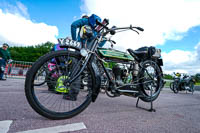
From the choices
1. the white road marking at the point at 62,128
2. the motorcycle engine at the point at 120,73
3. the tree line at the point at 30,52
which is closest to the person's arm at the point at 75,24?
the motorcycle engine at the point at 120,73

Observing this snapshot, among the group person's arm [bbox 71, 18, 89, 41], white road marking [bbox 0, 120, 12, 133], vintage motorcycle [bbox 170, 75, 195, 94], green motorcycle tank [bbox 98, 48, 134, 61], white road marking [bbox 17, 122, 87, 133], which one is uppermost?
person's arm [bbox 71, 18, 89, 41]

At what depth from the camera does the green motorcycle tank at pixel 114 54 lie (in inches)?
75.8

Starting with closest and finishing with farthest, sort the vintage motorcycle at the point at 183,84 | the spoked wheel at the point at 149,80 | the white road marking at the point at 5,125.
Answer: the white road marking at the point at 5,125 → the spoked wheel at the point at 149,80 → the vintage motorcycle at the point at 183,84

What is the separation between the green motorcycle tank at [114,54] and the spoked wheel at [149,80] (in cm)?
37

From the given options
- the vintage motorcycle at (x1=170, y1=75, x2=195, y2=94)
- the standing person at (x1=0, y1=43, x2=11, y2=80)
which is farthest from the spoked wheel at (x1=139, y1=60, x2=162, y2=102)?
the vintage motorcycle at (x1=170, y1=75, x2=195, y2=94)

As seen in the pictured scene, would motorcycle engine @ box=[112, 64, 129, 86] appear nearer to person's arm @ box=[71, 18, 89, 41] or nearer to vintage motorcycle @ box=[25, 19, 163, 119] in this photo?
vintage motorcycle @ box=[25, 19, 163, 119]

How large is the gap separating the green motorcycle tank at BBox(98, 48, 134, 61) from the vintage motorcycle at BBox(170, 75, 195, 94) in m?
7.57

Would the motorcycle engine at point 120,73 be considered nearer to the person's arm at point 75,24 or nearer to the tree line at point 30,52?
the person's arm at point 75,24

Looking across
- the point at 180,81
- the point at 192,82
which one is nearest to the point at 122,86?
the point at 180,81

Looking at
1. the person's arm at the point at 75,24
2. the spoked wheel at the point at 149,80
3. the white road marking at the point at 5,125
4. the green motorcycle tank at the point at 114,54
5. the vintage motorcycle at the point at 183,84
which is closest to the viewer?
the white road marking at the point at 5,125

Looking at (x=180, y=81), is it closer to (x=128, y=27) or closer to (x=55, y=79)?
(x=128, y=27)

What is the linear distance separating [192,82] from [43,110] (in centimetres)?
1018

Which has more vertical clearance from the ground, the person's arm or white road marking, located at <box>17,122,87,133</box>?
the person's arm

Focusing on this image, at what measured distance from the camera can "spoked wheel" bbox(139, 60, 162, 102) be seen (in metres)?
2.28
